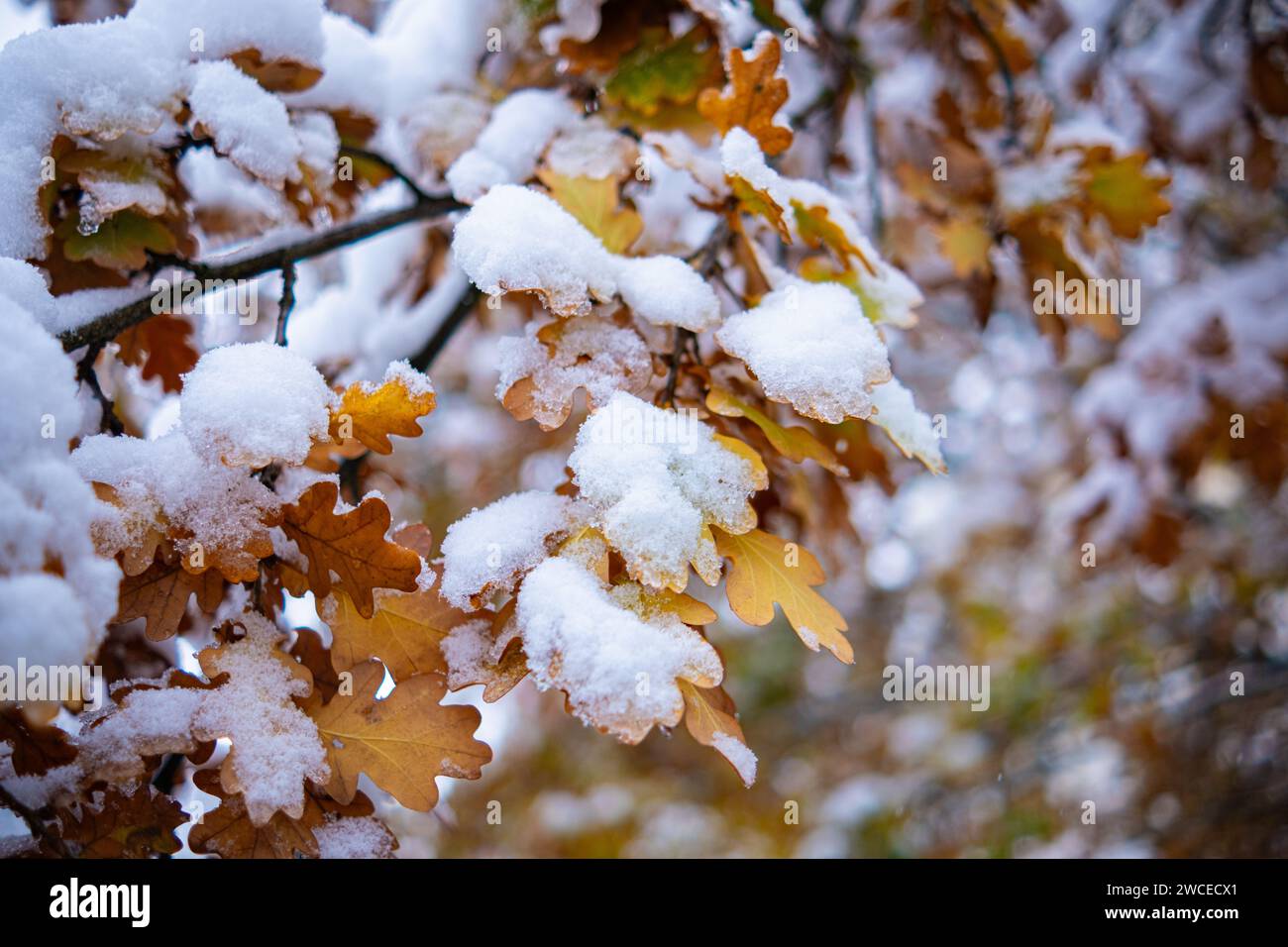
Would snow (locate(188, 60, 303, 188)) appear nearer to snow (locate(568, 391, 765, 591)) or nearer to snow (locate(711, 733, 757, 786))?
snow (locate(568, 391, 765, 591))

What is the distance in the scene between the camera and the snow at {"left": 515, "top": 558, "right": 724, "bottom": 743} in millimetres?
693

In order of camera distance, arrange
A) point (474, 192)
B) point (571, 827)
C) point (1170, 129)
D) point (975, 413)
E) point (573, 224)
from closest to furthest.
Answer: point (573, 224) → point (474, 192) → point (1170, 129) → point (975, 413) → point (571, 827)

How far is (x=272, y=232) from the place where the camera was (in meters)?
1.24

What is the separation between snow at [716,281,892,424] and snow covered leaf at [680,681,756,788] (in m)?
0.27

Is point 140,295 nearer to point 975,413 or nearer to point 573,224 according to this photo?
point 573,224

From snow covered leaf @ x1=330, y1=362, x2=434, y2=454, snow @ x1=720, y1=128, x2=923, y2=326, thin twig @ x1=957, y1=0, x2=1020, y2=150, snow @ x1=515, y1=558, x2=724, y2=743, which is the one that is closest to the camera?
snow @ x1=515, y1=558, x2=724, y2=743

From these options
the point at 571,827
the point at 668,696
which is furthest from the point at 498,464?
the point at 668,696

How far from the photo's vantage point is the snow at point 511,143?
106 cm

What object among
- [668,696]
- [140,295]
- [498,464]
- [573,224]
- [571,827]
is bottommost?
[571,827]

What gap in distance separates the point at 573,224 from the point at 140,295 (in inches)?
19.7

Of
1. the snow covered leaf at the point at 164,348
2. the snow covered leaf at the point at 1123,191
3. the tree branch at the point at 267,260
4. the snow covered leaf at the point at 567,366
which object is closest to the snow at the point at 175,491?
the tree branch at the point at 267,260

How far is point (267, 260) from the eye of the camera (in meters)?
1.02

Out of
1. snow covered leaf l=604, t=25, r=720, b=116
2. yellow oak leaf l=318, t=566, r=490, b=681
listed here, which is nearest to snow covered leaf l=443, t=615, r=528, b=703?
yellow oak leaf l=318, t=566, r=490, b=681

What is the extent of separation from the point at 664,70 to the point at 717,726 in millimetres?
909
